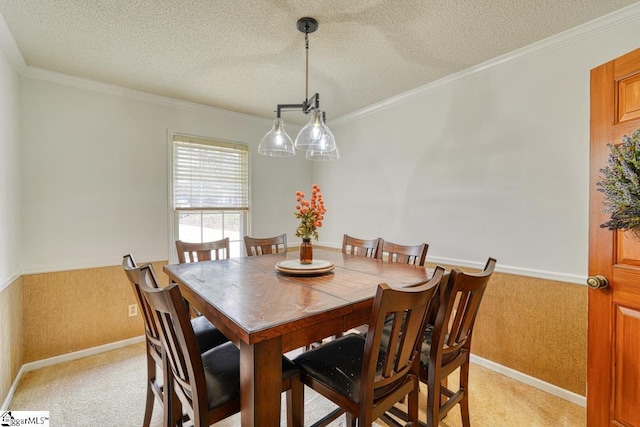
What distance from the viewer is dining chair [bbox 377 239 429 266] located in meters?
2.27

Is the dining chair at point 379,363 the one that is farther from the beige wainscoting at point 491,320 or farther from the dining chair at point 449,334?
the beige wainscoting at point 491,320

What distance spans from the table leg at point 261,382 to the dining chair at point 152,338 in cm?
55

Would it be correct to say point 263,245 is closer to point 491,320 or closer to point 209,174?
point 209,174

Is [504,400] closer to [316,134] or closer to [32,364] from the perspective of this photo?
[316,134]

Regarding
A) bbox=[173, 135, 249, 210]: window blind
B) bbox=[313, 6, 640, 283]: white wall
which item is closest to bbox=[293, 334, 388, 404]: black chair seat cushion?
bbox=[313, 6, 640, 283]: white wall

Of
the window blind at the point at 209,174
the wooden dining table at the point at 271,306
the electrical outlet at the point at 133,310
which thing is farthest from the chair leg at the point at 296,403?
the window blind at the point at 209,174

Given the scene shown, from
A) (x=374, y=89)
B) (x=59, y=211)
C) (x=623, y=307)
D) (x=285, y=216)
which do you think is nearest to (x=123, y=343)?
(x=59, y=211)

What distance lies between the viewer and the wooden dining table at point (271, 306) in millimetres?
1069

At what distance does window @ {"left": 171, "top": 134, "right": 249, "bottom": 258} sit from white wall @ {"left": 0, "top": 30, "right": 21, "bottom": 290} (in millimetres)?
1203

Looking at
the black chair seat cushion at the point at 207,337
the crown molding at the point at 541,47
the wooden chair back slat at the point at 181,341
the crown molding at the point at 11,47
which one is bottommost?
the black chair seat cushion at the point at 207,337

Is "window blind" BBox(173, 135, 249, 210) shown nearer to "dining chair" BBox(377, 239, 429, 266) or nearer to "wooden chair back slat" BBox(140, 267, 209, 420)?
"dining chair" BBox(377, 239, 429, 266)

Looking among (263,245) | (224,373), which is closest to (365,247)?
(263,245)

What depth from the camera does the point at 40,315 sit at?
2510mm

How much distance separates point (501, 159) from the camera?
7.89 ft
